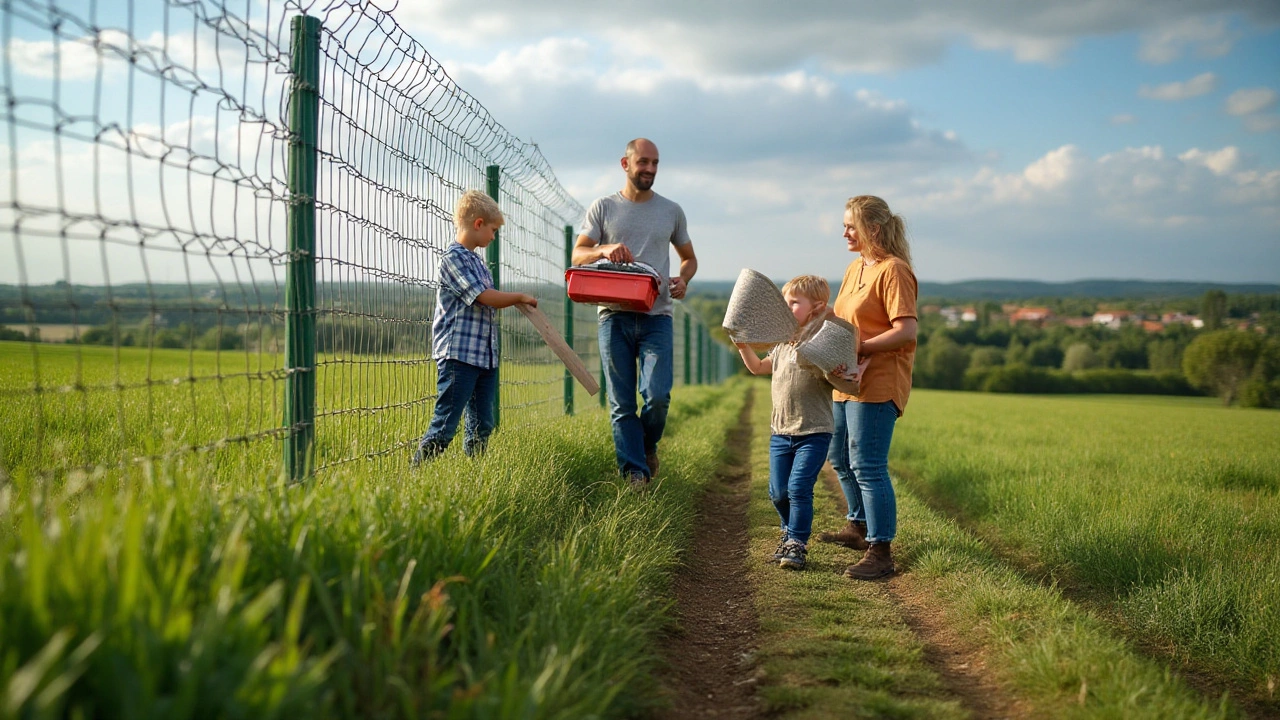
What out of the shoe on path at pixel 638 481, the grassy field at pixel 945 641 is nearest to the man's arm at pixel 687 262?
the shoe on path at pixel 638 481

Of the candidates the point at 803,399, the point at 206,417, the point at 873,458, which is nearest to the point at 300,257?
the point at 206,417

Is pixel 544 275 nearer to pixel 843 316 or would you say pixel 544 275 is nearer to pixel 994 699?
pixel 843 316

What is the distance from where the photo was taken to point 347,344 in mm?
3992

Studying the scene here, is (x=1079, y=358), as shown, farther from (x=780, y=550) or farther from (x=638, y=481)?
(x=780, y=550)

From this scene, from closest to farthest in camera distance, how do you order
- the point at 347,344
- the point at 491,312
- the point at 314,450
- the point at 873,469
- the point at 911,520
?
the point at 314,450, the point at 347,344, the point at 873,469, the point at 491,312, the point at 911,520

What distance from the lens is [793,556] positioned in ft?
14.7

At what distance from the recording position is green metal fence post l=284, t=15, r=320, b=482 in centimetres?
344

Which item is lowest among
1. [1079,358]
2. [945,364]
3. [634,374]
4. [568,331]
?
[945,364]

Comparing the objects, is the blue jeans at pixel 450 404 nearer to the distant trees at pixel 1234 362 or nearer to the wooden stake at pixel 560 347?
the wooden stake at pixel 560 347

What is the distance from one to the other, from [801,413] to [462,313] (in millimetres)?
1763

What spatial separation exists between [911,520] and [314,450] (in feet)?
11.6

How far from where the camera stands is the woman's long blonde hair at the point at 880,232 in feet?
14.6

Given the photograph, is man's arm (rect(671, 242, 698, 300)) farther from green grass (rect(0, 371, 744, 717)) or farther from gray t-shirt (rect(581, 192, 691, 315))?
green grass (rect(0, 371, 744, 717))

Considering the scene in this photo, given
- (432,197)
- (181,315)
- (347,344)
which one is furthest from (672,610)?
(432,197)
